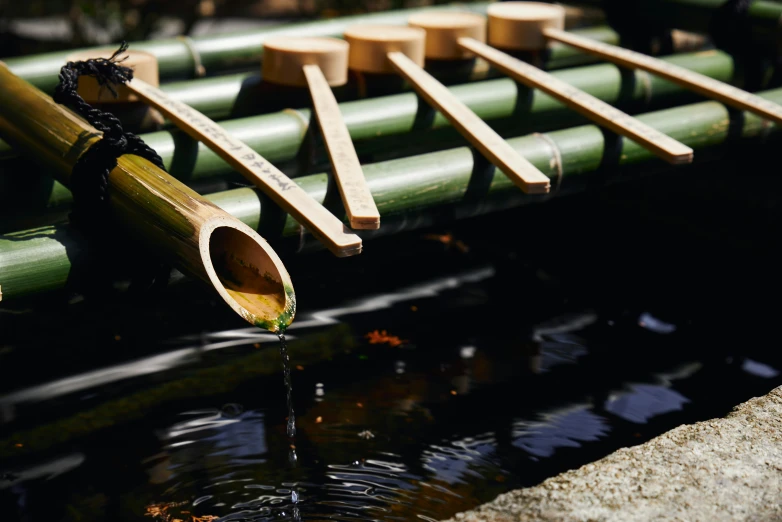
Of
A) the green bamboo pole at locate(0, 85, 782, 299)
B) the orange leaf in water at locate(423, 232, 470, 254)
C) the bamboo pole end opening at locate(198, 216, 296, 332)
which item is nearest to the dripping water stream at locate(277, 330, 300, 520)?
the bamboo pole end opening at locate(198, 216, 296, 332)

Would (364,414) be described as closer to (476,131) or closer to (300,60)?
(476,131)

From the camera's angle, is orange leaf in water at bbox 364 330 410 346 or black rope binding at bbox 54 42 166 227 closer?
black rope binding at bbox 54 42 166 227

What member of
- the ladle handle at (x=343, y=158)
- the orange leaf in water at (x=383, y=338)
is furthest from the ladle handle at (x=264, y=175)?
the orange leaf in water at (x=383, y=338)

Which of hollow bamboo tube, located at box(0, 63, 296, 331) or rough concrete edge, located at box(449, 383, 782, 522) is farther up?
hollow bamboo tube, located at box(0, 63, 296, 331)

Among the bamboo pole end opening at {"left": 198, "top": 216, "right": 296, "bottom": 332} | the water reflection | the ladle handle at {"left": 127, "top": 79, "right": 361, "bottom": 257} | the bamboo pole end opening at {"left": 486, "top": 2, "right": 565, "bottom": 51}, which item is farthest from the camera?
the bamboo pole end opening at {"left": 486, "top": 2, "right": 565, "bottom": 51}

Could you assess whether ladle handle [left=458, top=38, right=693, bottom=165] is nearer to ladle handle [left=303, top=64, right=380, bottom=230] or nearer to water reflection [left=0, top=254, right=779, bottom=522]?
ladle handle [left=303, top=64, right=380, bottom=230]

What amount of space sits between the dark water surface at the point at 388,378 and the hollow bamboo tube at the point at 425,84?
106cm

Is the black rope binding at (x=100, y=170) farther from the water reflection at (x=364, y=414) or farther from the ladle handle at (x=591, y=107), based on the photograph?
the ladle handle at (x=591, y=107)

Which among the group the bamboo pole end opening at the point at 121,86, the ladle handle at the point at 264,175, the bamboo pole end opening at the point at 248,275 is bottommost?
the bamboo pole end opening at the point at 248,275

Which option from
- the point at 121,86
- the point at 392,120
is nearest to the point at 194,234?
the point at 121,86

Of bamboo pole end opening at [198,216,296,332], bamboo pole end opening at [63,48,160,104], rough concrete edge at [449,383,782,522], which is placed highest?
bamboo pole end opening at [63,48,160,104]

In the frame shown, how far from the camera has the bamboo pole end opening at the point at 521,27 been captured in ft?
16.2

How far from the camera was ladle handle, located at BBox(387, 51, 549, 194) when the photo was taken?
3213mm

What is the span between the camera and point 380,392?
3.78 meters
